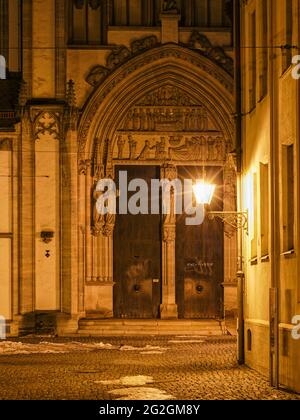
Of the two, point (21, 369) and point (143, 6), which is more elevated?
point (143, 6)

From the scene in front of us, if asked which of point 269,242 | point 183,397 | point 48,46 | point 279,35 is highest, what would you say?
point 48,46

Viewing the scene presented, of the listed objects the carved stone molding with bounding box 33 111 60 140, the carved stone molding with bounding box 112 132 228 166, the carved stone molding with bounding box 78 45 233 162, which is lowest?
the carved stone molding with bounding box 112 132 228 166

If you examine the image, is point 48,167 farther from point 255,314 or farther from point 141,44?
point 255,314

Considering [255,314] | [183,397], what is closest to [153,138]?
[255,314]

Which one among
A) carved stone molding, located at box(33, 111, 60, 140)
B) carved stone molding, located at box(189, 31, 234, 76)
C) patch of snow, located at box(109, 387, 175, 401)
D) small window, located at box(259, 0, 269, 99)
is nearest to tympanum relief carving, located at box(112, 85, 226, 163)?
carved stone molding, located at box(189, 31, 234, 76)

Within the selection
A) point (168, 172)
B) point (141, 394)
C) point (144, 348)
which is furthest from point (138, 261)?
point (141, 394)

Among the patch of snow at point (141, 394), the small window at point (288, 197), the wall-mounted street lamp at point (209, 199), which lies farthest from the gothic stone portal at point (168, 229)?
the patch of snow at point (141, 394)

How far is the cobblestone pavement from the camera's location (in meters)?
15.6

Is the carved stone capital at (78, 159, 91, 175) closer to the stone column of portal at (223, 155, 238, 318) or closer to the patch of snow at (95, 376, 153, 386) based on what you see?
the stone column of portal at (223, 155, 238, 318)

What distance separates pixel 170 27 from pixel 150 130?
3.07 meters

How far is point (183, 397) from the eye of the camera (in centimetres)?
1494

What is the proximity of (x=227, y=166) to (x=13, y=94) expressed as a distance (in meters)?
6.51

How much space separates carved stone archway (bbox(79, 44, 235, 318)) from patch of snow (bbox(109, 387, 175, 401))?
15512 mm

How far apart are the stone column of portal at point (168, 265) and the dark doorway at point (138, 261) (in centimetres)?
22
